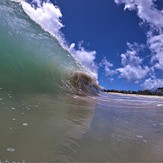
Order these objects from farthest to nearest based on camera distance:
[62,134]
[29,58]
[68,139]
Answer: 1. [29,58]
2. [62,134]
3. [68,139]

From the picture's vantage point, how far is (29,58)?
34.3ft

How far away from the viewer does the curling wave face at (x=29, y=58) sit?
26.5ft

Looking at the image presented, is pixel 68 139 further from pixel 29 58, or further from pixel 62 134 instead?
pixel 29 58

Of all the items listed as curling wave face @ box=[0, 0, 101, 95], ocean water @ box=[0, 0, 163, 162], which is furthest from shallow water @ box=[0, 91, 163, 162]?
curling wave face @ box=[0, 0, 101, 95]

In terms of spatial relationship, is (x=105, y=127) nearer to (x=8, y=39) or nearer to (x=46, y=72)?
(x=46, y=72)

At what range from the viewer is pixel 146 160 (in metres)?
2.73

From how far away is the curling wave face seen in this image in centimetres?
807

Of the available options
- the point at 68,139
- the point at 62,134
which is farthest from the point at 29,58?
the point at 68,139

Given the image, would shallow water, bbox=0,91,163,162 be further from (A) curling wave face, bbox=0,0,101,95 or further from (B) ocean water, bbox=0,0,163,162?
(A) curling wave face, bbox=0,0,101,95

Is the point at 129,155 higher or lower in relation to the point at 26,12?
lower

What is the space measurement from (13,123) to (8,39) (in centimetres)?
728

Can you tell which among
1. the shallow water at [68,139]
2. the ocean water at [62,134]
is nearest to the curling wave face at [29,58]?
the ocean water at [62,134]

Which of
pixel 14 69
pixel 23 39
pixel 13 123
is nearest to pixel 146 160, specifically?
pixel 13 123

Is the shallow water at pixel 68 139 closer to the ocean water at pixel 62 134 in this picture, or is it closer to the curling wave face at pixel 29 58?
the ocean water at pixel 62 134
